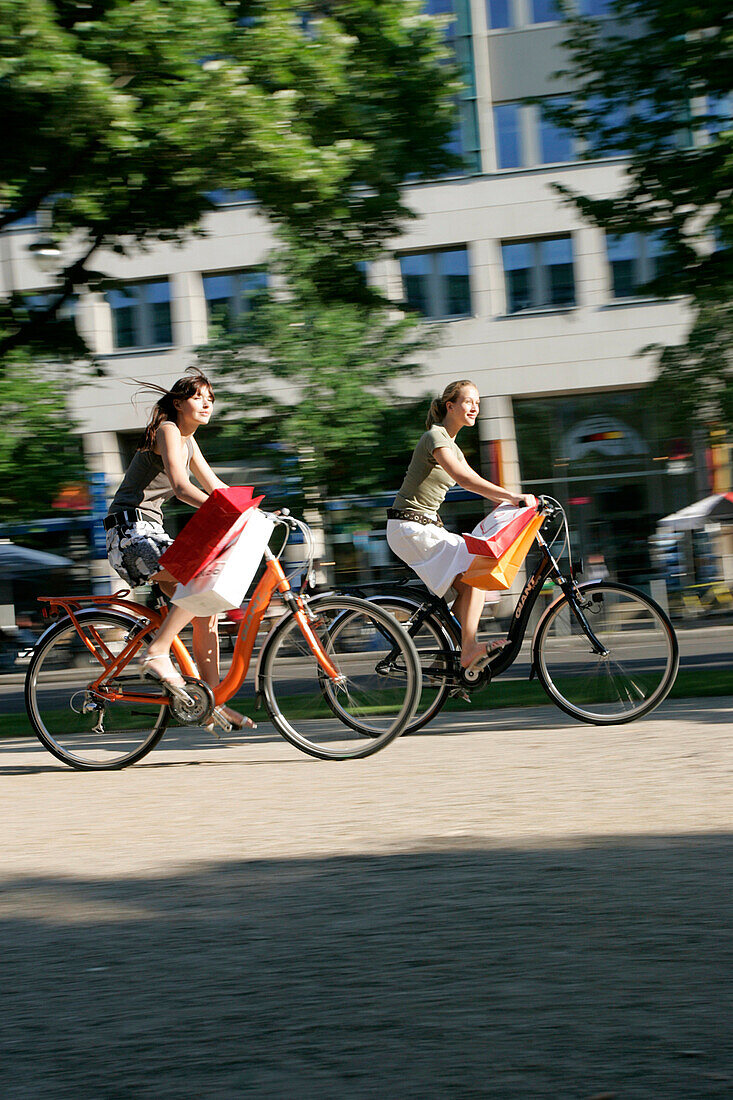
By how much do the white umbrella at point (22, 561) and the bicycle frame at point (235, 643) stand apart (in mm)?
21629

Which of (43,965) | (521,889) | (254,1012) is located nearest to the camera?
(254,1012)

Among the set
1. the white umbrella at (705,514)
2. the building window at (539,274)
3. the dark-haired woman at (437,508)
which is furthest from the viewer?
the building window at (539,274)

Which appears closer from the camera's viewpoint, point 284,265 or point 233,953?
point 233,953

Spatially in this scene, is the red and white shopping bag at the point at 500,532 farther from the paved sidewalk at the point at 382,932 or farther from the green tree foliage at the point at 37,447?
the green tree foliage at the point at 37,447

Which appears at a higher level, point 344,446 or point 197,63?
point 197,63

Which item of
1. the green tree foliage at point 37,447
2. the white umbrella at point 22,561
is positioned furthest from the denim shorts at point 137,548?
the white umbrella at point 22,561

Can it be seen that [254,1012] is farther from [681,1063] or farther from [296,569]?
[296,569]

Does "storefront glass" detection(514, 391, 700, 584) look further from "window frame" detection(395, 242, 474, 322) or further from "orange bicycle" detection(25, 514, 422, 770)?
"orange bicycle" detection(25, 514, 422, 770)

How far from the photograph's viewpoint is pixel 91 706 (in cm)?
633

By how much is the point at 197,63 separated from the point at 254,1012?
26.6ft

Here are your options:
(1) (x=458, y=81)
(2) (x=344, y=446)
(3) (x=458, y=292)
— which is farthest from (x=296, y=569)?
(3) (x=458, y=292)

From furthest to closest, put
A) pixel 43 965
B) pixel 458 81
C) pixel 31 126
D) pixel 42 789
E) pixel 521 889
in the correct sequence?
1. pixel 458 81
2. pixel 31 126
3. pixel 42 789
4. pixel 521 889
5. pixel 43 965

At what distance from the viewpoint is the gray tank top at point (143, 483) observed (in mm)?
6141

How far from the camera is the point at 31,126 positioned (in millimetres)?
9062
